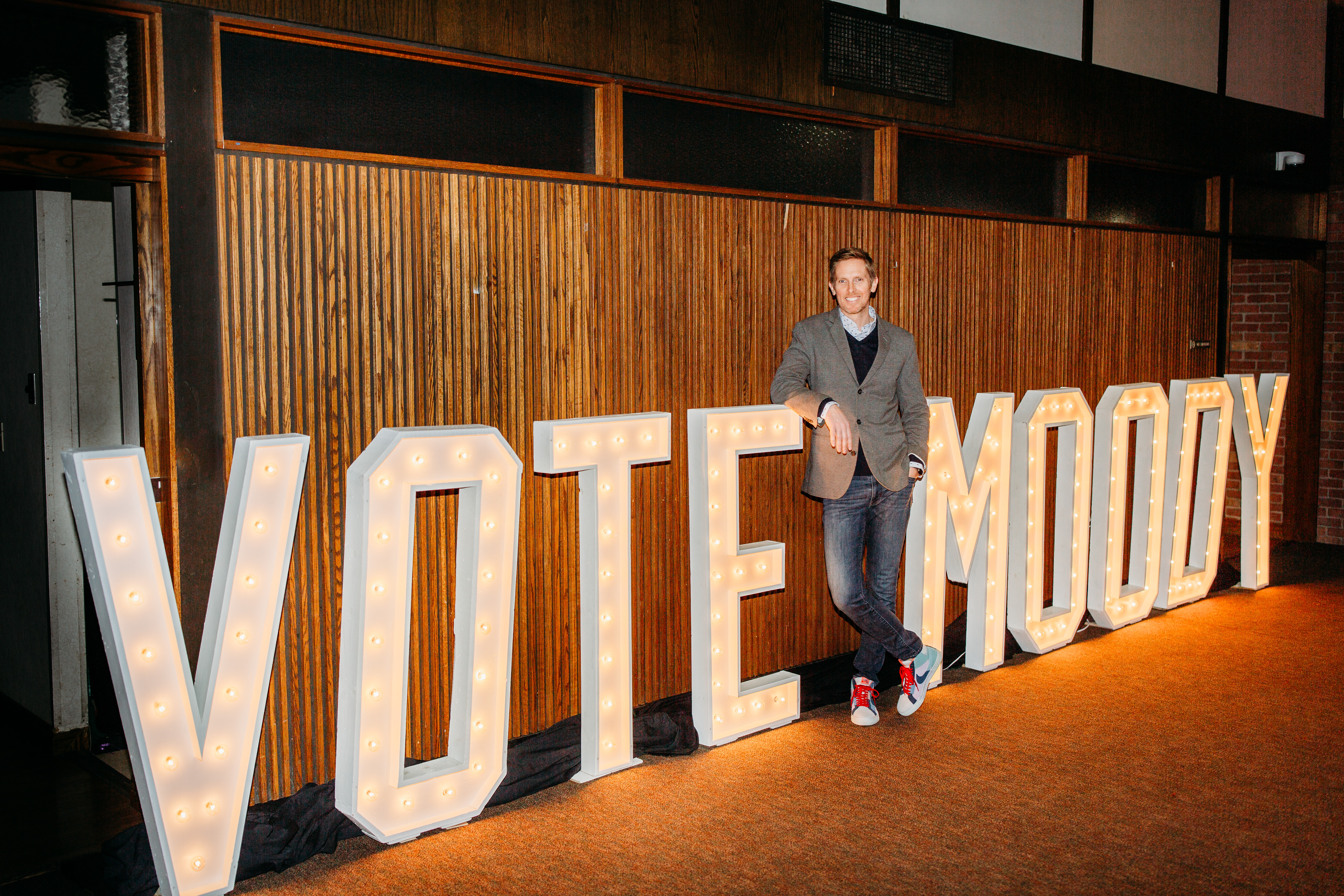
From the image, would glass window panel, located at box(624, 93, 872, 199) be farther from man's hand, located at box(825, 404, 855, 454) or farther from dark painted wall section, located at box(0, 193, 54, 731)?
dark painted wall section, located at box(0, 193, 54, 731)

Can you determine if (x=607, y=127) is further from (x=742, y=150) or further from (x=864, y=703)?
→ (x=864, y=703)

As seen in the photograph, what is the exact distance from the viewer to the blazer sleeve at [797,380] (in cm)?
359

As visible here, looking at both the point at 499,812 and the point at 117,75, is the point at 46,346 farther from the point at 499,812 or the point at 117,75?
the point at 499,812

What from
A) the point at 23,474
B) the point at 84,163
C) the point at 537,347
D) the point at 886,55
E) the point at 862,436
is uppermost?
the point at 886,55

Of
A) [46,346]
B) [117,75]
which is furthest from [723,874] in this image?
[46,346]

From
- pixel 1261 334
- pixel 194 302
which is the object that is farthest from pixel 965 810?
pixel 1261 334

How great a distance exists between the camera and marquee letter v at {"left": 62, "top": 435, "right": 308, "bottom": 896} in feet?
7.97

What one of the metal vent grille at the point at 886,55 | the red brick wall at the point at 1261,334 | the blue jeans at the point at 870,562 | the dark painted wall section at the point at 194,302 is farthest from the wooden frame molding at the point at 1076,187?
the dark painted wall section at the point at 194,302

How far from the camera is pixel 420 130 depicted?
125 inches

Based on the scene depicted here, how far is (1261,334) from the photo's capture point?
6926 mm

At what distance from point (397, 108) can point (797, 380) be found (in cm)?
152

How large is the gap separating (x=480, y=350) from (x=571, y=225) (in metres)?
0.52

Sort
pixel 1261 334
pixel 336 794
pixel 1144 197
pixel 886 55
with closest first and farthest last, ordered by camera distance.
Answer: pixel 336 794 → pixel 886 55 → pixel 1144 197 → pixel 1261 334

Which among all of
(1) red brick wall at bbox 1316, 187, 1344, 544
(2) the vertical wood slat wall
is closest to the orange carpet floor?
(2) the vertical wood slat wall
